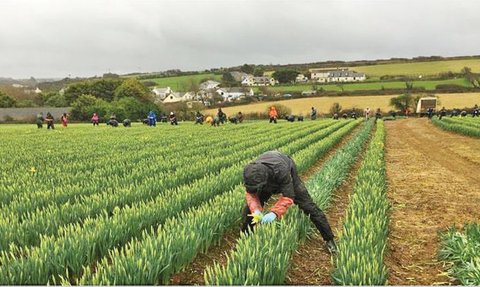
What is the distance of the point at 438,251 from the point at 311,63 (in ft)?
423

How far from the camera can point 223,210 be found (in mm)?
5613

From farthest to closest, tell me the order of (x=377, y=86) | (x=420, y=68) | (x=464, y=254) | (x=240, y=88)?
(x=240, y=88), (x=420, y=68), (x=377, y=86), (x=464, y=254)

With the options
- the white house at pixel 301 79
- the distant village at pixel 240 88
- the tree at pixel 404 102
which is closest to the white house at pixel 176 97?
the distant village at pixel 240 88

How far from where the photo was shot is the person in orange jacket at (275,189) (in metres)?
4.36

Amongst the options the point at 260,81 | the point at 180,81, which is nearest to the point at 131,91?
the point at 180,81

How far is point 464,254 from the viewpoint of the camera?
4406 millimetres

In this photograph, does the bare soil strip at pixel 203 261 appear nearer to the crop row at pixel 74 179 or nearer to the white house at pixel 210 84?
the crop row at pixel 74 179

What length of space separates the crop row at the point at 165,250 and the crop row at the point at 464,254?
2.59 m

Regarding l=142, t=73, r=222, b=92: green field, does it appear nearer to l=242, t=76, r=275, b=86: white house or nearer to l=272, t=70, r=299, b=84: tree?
l=242, t=76, r=275, b=86: white house

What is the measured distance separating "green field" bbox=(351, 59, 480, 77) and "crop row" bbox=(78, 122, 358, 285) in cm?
9123

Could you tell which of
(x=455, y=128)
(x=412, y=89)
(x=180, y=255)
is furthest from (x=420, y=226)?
(x=412, y=89)

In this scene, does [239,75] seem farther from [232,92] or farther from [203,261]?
[203,261]

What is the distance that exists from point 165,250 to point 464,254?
3072 mm

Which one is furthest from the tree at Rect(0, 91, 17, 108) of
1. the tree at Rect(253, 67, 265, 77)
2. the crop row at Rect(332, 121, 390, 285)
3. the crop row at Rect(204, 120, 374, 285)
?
the crop row at Rect(204, 120, 374, 285)
